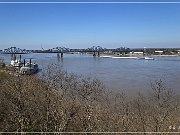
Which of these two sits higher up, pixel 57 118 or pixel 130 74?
pixel 57 118

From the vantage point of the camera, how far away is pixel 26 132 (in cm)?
615

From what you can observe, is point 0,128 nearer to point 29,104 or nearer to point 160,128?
point 29,104

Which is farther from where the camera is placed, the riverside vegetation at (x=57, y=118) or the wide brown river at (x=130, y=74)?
the wide brown river at (x=130, y=74)

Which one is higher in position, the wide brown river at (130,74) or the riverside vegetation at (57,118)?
the riverside vegetation at (57,118)

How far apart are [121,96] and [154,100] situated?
2059 mm

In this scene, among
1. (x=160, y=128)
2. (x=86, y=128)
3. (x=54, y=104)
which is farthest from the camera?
(x=54, y=104)

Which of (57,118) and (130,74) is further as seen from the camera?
(130,74)

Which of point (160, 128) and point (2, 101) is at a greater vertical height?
point (2, 101)

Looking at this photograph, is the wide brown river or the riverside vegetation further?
the wide brown river

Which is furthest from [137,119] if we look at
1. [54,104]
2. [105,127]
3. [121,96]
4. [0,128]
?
[121,96]

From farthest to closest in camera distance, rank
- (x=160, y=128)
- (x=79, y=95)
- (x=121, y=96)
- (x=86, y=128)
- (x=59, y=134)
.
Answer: (x=121, y=96) < (x=79, y=95) < (x=160, y=128) < (x=86, y=128) < (x=59, y=134)

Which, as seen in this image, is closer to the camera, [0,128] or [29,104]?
[0,128]

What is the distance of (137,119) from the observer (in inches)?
301

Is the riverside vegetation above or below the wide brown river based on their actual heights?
above
